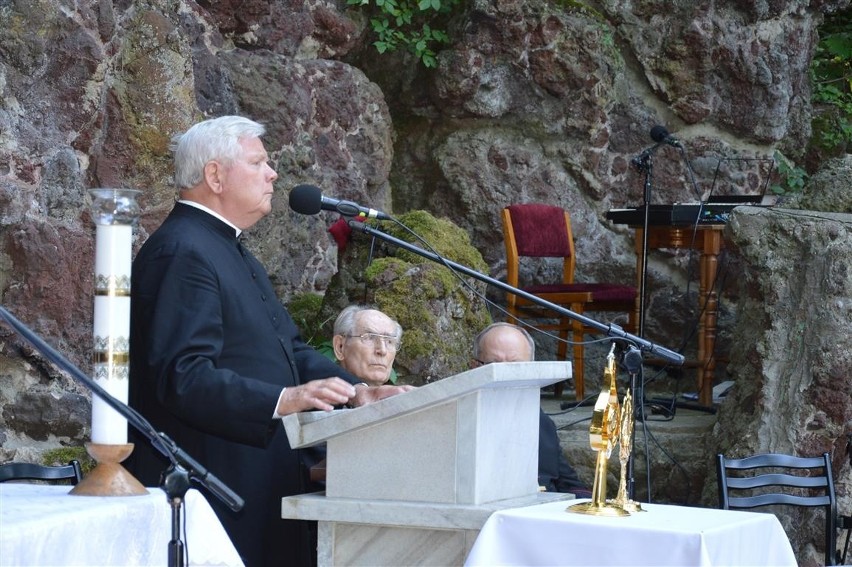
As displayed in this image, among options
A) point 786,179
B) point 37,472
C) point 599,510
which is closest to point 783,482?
point 599,510

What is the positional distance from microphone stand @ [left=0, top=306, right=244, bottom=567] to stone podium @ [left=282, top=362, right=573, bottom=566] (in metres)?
0.60

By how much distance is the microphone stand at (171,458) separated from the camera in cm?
223

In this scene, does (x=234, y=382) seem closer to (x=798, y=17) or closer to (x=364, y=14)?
(x=364, y=14)

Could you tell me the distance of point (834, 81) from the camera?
9602 millimetres

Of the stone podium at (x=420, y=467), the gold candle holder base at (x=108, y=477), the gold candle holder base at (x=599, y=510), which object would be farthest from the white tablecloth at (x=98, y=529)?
the gold candle holder base at (x=599, y=510)

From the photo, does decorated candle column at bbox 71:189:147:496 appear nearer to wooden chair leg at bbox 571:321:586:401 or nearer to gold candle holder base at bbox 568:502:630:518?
gold candle holder base at bbox 568:502:630:518

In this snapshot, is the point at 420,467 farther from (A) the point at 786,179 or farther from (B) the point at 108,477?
(A) the point at 786,179

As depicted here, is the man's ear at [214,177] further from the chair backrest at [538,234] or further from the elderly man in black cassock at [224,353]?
the chair backrest at [538,234]

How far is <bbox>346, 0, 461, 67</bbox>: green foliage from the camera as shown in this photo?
8.30 meters

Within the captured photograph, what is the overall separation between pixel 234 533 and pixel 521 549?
1.03 metres

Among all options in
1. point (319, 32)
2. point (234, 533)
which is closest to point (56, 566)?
point (234, 533)

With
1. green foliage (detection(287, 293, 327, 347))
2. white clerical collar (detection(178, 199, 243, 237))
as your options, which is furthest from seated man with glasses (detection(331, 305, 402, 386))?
green foliage (detection(287, 293, 327, 347))

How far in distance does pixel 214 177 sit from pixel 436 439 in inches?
46.7

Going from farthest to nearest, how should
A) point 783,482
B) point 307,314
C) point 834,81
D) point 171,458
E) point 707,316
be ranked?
1. point 834,81
2. point 707,316
3. point 307,314
4. point 783,482
5. point 171,458
